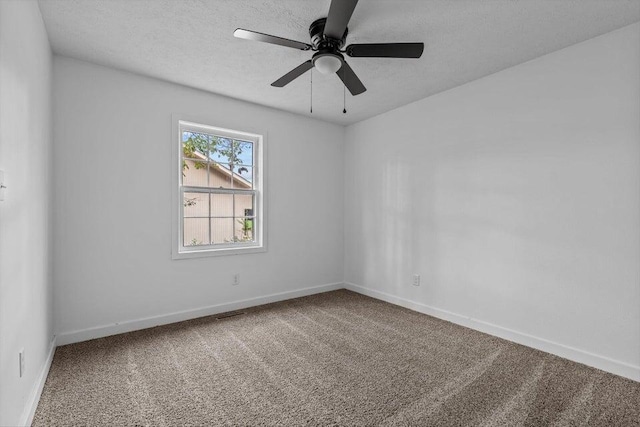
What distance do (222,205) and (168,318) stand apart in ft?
4.47

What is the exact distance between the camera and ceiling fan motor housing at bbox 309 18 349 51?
82.0 inches

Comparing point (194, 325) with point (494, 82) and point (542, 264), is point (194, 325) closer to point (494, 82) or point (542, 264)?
point (542, 264)

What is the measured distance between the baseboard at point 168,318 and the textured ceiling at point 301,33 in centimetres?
242

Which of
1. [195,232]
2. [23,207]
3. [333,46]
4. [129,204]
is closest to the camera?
[23,207]

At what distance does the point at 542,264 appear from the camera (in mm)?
2697

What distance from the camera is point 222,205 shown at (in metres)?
3.79

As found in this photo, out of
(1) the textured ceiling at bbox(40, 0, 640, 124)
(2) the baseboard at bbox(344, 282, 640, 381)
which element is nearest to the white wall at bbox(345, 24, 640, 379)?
(2) the baseboard at bbox(344, 282, 640, 381)

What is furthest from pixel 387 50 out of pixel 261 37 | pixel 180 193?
pixel 180 193

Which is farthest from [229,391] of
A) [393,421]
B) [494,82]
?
[494,82]

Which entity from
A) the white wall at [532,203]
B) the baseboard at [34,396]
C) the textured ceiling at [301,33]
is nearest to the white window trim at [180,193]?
the textured ceiling at [301,33]

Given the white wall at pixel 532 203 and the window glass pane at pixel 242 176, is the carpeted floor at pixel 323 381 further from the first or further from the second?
the window glass pane at pixel 242 176

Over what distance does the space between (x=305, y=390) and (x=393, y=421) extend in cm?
59

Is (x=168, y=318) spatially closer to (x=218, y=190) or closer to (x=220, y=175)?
(x=218, y=190)

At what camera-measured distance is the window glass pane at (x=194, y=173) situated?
350 centimetres
